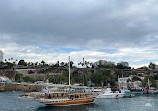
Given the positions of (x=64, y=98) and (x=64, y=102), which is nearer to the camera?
(x=64, y=102)

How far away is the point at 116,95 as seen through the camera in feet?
278

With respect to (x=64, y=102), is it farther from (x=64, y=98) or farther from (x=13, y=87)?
(x=13, y=87)

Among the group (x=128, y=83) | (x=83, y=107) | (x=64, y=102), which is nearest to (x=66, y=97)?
(x=64, y=102)

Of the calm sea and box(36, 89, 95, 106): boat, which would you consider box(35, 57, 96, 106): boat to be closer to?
box(36, 89, 95, 106): boat

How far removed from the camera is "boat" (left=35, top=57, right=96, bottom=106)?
170 ft

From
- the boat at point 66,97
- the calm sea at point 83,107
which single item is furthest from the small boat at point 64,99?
the calm sea at point 83,107

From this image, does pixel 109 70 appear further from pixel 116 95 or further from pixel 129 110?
pixel 129 110

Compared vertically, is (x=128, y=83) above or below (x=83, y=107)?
above

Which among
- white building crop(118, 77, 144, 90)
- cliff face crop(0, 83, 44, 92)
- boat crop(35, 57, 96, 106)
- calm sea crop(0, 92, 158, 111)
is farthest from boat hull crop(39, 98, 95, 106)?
white building crop(118, 77, 144, 90)

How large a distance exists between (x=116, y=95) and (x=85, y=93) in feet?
108

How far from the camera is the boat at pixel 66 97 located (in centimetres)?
5181

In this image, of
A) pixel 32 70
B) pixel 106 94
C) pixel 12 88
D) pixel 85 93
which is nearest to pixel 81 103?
pixel 85 93

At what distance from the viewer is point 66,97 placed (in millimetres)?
54031

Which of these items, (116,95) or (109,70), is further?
(109,70)
